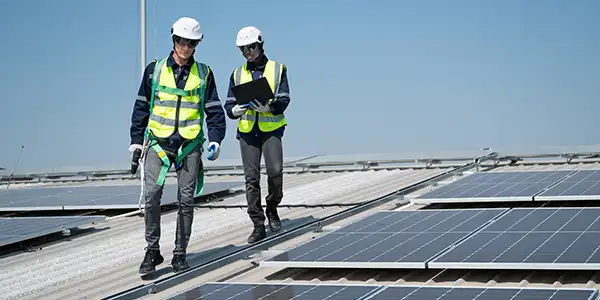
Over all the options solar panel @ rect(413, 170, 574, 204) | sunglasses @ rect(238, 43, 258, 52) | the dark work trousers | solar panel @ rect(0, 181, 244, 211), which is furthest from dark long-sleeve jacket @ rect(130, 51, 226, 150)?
solar panel @ rect(0, 181, 244, 211)

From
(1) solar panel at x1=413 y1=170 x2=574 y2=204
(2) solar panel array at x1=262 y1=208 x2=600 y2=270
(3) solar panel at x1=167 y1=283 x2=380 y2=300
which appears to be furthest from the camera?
(1) solar panel at x1=413 y1=170 x2=574 y2=204

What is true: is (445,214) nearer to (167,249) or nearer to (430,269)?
(430,269)

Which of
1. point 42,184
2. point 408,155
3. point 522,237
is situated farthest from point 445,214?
point 42,184

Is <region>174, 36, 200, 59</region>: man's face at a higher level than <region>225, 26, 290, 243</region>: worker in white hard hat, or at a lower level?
higher

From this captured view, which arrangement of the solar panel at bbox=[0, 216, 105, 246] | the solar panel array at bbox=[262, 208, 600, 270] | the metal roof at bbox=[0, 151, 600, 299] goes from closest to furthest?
1. the solar panel array at bbox=[262, 208, 600, 270]
2. the metal roof at bbox=[0, 151, 600, 299]
3. the solar panel at bbox=[0, 216, 105, 246]

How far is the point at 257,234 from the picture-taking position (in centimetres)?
1007

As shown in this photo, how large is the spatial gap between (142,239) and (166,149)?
2655 millimetres

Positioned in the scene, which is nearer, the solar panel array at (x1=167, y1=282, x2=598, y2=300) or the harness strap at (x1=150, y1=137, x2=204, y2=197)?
the solar panel array at (x1=167, y1=282, x2=598, y2=300)

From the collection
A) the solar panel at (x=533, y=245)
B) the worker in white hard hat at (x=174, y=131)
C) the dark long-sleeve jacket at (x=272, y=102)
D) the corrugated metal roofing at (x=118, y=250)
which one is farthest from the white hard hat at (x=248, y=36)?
the solar panel at (x=533, y=245)

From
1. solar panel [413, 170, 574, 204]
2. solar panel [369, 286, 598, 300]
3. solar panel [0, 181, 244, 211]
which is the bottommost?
solar panel [369, 286, 598, 300]

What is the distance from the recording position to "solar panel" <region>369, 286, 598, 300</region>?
19.6ft

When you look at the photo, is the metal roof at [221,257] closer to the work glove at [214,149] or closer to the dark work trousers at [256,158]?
the dark work trousers at [256,158]

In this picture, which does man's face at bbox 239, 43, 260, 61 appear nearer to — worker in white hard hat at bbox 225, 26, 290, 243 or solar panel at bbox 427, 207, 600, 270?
worker in white hard hat at bbox 225, 26, 290, 243

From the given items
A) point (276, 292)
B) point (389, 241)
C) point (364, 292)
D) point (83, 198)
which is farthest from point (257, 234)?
point (83, 198)
